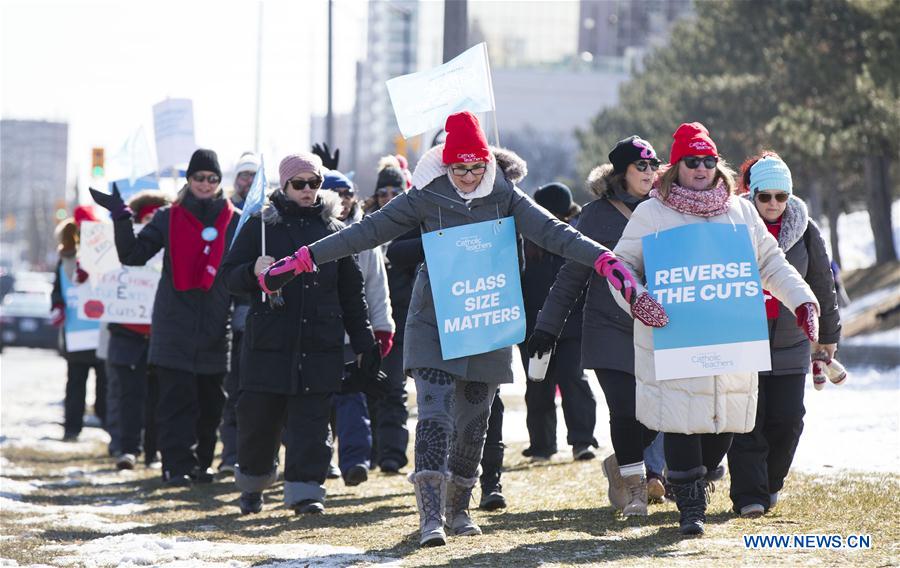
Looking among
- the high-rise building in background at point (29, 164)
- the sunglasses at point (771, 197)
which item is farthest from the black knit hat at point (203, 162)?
the high-rise building in background at point (29, 164)

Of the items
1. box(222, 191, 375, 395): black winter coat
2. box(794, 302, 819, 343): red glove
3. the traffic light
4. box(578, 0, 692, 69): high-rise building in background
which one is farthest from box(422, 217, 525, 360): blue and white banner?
box(578, 0, 692, 69): high-rise building in background

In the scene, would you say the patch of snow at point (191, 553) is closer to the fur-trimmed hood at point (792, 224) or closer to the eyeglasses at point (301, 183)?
the eyeglasses at point (301, 183)

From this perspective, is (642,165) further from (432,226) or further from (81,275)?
(81,275)

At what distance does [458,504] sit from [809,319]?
1848 millimetres

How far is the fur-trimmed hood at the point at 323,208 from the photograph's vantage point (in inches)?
337

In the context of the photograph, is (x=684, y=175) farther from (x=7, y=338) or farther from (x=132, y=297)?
(x=7, y=338)

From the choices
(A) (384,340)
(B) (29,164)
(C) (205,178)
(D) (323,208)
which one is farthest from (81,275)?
(B) (29,164)

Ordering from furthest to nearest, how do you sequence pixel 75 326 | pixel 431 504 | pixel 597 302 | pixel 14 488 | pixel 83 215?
1. pixel 75 326
2. pixel 83 215
3. pixel 14 488
4. pixel 597 302
5. pixel 431 504

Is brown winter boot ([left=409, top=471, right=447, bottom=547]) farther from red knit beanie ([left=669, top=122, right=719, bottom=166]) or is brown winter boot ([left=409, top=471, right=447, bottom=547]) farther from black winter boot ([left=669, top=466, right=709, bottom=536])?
red knit beanie ([left=669, top=122, right=719, bottom=166])

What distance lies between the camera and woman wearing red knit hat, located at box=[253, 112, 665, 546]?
707 cm

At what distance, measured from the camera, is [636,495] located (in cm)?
765

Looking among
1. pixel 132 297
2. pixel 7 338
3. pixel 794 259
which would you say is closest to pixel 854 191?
pixel 7 338

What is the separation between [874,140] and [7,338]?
18.9m

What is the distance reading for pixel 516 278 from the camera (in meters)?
7.31
